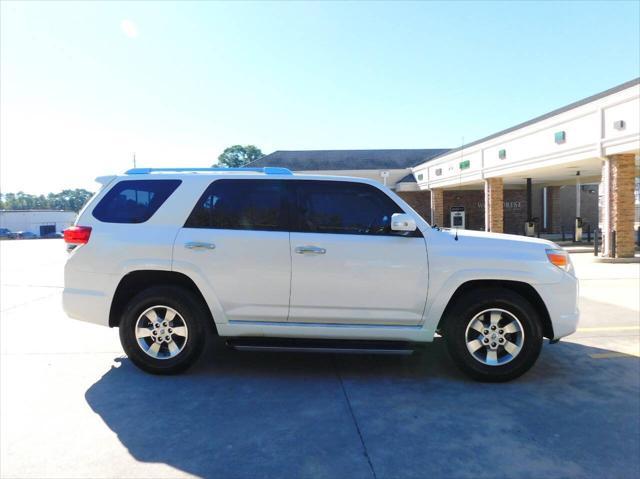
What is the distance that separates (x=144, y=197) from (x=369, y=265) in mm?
2365

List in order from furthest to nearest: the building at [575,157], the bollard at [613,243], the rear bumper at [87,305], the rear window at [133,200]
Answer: the bollard at [613,243]
the building at [575,157]
the rear window at [133,200]
the rear bumper at [87,305]

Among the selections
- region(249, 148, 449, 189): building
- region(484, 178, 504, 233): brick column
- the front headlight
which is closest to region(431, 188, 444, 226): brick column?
region(249, 148, 449, 189): building

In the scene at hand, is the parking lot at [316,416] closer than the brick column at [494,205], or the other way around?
the parking lot at [316,416]

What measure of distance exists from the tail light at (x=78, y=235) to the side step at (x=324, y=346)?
5.76 feet

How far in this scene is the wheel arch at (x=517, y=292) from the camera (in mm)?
4270

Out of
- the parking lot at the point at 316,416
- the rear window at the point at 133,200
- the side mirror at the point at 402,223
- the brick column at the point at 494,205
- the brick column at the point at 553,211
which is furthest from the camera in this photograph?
the brick column at the point at 553,211

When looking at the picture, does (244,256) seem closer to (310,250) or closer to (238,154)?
(310,250)

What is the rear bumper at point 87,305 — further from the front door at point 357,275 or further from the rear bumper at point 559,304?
the rear bumper at point 559,304

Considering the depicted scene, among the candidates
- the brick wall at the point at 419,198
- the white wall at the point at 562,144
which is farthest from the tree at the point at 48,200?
the white wall at the point at 562,144

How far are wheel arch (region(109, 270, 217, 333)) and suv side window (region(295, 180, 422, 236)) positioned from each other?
48.6 inches

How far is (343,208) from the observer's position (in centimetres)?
443

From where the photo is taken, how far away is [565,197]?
3566 centimetres

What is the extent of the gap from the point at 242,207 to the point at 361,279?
4.50ft

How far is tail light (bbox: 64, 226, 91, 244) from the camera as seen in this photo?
4438 millimetres
